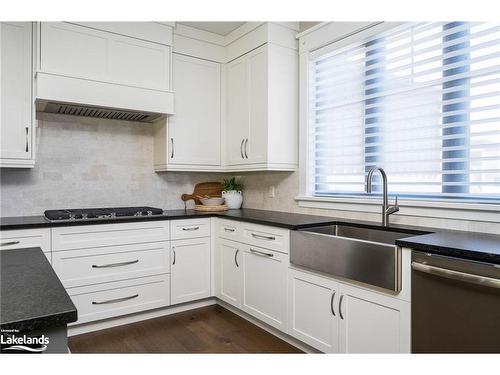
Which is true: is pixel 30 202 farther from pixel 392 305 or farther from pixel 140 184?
pixel 392 305

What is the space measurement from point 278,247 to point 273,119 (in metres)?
1.13

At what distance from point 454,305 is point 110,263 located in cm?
228

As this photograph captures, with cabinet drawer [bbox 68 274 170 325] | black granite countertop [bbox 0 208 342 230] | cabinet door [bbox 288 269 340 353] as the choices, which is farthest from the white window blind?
cabinet drawer [bbox 68 274 170 325]

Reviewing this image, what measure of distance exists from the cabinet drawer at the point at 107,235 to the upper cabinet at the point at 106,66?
3.06 feet

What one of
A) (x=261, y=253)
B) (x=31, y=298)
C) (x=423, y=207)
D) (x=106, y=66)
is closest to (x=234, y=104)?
(x=106, y=66)

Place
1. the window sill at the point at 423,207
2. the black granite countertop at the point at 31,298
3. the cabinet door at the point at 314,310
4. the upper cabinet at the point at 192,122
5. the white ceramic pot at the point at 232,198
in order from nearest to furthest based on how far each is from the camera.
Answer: the black granite countertop at the point at 31,298, the window sill at the point at 423,207, the cabinet door at the point at 314,310, the upper cabinet at the point at 192,122, the white ceramic pot at the point at 232,198

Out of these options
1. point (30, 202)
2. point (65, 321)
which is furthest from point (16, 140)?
point (65, 321)

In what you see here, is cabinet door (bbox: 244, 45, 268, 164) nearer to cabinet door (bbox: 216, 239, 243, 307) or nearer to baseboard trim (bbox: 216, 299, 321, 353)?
cabinet door (bbox: 216, 239, 243, 307)

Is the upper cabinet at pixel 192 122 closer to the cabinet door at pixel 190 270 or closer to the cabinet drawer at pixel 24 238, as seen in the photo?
the cabinet door at pixel 190 270

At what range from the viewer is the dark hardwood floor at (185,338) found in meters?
2.48

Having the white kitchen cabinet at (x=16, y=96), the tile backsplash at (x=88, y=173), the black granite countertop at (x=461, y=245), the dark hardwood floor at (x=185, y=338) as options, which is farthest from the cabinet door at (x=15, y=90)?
the black granite countertop at (x=461, y=245)

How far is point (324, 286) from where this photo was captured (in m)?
2.20

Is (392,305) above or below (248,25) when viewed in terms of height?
below

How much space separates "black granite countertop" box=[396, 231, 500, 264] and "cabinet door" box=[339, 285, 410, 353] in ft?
1.02
